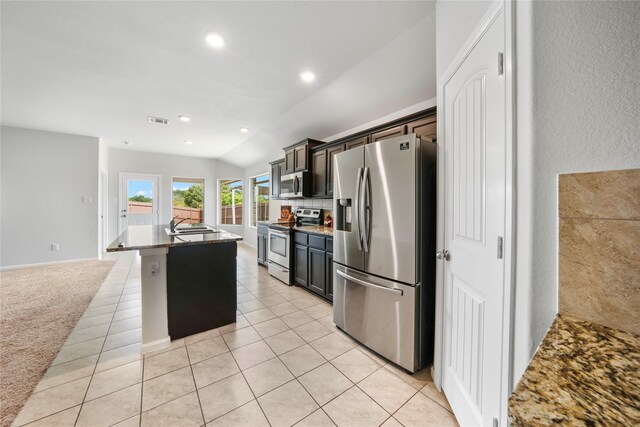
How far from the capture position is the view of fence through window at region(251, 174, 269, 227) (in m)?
6.43

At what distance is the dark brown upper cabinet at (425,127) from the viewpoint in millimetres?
2262

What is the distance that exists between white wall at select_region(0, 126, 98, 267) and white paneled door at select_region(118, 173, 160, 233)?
1325 millimetres

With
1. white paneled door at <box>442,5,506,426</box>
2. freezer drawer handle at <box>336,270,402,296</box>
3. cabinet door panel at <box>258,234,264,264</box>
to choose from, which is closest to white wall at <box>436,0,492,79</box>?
white paneled door at <box>442,5,506,426</box>

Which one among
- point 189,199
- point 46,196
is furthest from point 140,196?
point 46,196

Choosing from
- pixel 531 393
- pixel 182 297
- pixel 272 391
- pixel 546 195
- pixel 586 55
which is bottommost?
pixel 272 391

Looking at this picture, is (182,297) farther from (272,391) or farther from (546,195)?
(546,195)

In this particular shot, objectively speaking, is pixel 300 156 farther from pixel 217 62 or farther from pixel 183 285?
pixel 183 285

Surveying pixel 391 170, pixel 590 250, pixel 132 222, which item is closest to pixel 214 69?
pixel 391 170

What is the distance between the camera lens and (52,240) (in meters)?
4.70

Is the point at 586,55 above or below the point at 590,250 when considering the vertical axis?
above

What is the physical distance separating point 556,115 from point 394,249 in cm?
124

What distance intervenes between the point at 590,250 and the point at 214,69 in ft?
10.4

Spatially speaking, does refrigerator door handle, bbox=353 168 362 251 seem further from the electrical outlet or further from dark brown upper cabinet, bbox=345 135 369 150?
the electrical outlet

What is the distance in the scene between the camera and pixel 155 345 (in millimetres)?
2033
